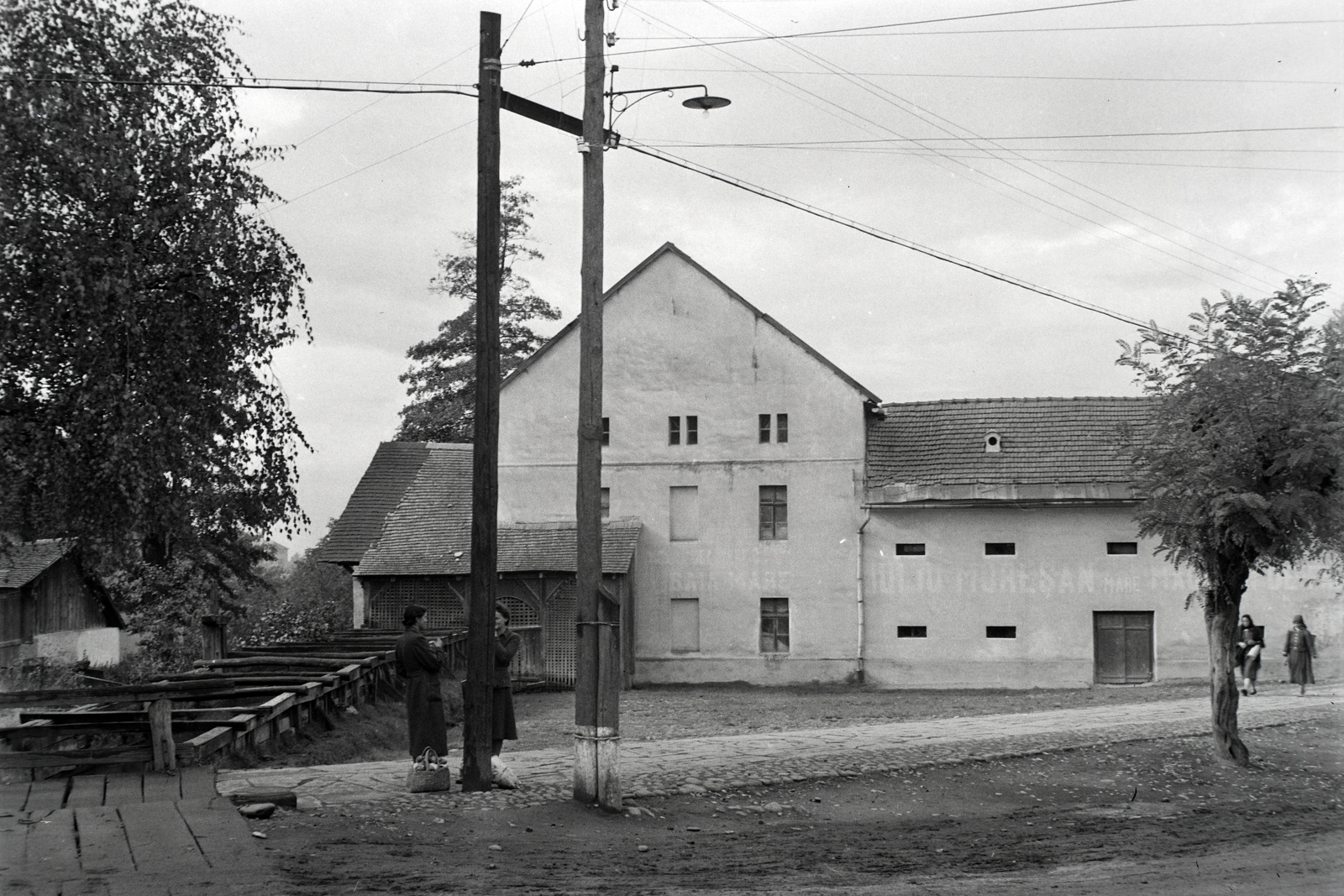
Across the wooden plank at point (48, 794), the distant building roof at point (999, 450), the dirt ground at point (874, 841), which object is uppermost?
the distant building roof at point (999, 450)

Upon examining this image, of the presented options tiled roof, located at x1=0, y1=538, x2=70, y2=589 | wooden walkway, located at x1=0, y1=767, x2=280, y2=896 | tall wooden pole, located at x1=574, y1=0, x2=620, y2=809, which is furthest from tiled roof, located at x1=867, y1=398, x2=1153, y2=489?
wooden walkway, located at x1=0, y1=767, x2=280, y2=896

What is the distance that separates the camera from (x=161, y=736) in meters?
11.6

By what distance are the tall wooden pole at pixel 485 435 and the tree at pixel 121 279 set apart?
538 cm

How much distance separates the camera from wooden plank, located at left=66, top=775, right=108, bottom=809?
10.1 meters

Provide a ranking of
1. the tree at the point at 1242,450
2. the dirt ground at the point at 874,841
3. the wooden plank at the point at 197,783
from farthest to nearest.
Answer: the tree at the point at 1242,450, the wooden plank at the point at 197,783, the dirt ground at the point at 874,841

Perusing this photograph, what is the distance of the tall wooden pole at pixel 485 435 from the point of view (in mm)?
11984

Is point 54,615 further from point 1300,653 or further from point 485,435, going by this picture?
point 1300,653

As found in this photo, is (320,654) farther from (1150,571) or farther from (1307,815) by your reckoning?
(1150,571)

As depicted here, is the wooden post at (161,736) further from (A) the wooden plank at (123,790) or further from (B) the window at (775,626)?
(B) the window at (775,626)

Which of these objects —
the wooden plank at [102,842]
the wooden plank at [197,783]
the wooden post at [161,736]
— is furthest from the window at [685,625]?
the wooden plank at [102,842]

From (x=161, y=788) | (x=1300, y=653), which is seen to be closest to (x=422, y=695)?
(x=161, y=788)

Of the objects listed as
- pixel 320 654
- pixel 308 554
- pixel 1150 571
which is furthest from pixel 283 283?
pixel 308 554

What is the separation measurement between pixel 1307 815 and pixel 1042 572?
20.0 meters

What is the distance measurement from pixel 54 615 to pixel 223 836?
41.0 meters
